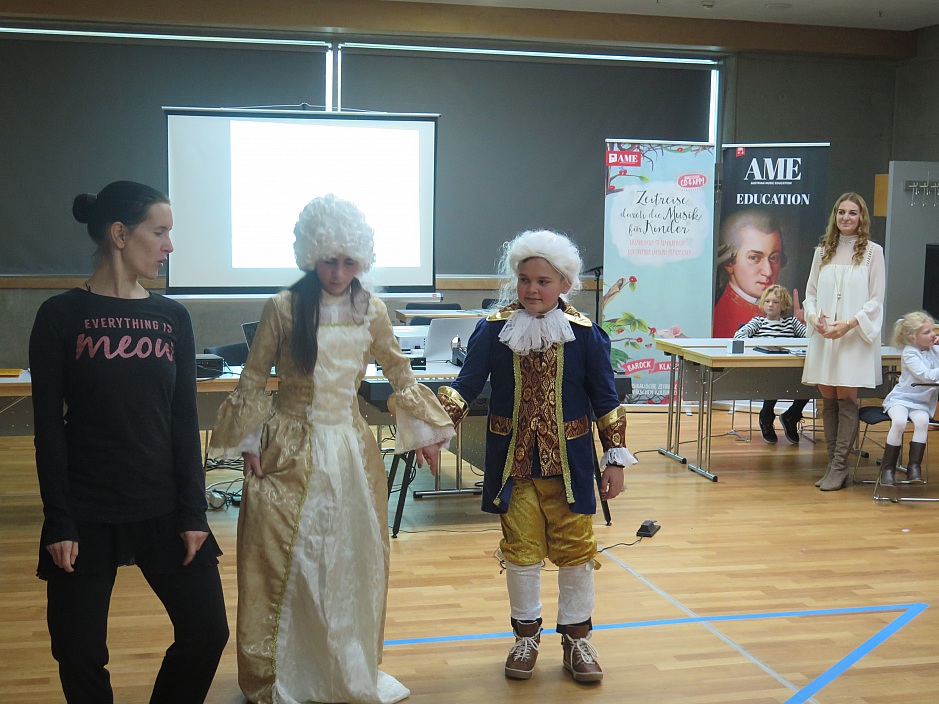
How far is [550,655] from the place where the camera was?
10.2 ft

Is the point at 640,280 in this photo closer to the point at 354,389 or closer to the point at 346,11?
the point at 346,11

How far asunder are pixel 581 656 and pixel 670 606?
0.85 metres

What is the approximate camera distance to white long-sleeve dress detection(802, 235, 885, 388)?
17.8ft


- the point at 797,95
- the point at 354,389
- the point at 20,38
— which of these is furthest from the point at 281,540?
the point at 797,95

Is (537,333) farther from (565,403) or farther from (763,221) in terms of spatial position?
(763,221)

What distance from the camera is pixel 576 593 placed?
9.42 ft

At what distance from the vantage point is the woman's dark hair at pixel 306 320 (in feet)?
8.18

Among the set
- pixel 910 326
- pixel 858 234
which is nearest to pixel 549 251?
pixel 858 234

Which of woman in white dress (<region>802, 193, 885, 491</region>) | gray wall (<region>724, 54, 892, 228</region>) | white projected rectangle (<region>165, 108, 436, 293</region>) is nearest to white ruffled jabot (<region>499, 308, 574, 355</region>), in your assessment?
white projected rectangle (<region>165, 108, 436, 293</region>)

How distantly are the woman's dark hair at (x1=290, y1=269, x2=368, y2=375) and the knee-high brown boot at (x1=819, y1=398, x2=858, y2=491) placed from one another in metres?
4.01

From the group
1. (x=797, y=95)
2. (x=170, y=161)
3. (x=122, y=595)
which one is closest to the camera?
(x=122, y=595)

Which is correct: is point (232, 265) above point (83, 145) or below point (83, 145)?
below

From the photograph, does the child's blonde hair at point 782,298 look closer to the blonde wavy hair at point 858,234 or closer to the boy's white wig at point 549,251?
the blonde wavy hair at point 858,234

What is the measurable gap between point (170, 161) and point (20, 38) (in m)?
3.59
